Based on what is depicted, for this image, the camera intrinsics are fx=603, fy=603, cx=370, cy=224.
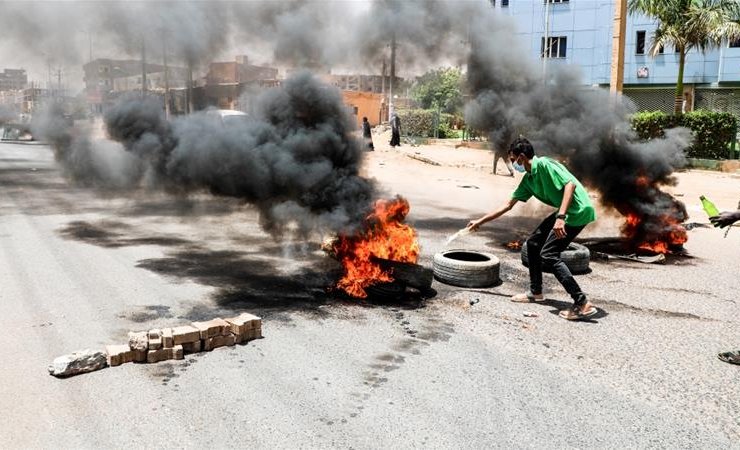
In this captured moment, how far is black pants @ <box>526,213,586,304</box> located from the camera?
6.03 metres

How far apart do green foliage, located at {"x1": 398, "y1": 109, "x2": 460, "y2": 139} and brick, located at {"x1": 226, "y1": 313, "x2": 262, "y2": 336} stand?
30218 mm

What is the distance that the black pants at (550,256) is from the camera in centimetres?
603

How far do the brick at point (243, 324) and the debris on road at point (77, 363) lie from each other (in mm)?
1016

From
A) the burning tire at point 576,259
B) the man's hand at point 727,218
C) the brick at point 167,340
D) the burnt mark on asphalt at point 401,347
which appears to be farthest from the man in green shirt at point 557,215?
the brick at point 167,340

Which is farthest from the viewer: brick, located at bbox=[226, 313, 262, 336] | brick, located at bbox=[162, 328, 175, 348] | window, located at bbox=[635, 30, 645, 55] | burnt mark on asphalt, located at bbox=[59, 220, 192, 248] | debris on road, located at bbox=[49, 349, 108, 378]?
window, located at bbox=[635, 30, 645, 55]

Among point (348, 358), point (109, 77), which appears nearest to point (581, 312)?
point (348, 358)

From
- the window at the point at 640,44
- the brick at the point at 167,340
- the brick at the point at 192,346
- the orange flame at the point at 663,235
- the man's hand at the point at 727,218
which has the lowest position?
the brick at the point at 192,346

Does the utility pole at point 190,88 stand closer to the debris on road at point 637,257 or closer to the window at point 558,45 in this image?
the debris on road at point 637,257

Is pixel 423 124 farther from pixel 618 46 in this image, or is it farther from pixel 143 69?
pixel 143 69

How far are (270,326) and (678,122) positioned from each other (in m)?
22.6

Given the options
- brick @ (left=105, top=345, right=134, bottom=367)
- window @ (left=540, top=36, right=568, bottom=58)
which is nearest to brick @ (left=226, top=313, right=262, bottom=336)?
brick @ (left=105, top=345, right=134, bottom=367)

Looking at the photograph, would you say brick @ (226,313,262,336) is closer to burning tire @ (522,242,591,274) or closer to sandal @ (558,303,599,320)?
sandal @ (558,303,599,320)

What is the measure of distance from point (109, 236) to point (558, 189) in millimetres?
7130

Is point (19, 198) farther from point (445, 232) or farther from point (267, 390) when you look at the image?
point (267, 390)
